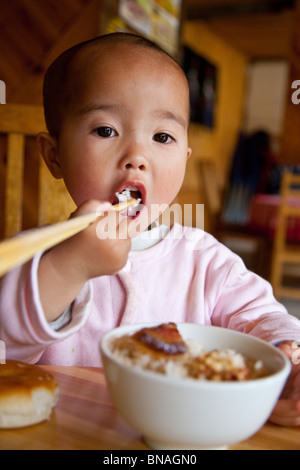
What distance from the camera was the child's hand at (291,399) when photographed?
20.5 inches

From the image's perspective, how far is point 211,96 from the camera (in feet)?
22.1

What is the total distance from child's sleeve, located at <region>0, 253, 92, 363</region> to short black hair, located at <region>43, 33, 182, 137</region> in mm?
390

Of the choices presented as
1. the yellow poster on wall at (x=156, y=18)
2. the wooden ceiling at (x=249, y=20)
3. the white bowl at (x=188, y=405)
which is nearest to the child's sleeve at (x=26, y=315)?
the white bowl at (x=188, y=405)

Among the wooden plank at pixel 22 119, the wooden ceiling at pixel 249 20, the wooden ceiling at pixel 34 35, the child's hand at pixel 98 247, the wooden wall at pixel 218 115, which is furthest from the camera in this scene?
the wooden wall at pixel 218 115

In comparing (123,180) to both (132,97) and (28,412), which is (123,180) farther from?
(28,412)

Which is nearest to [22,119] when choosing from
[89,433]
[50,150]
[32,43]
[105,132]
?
[50,150]

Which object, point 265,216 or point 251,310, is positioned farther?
point 265,216

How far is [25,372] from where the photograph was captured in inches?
21.9

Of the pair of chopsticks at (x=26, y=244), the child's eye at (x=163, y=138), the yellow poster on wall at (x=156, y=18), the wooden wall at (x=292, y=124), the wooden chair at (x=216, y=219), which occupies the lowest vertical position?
the wooden chair at (x=216, y=219)

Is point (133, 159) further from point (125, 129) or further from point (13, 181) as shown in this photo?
point (13, 181)

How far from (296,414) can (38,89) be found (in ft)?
7.51

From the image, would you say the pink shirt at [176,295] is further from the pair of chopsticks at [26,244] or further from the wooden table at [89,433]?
the pair of chopsticks at [26,244]

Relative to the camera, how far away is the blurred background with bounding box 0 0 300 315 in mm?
1650

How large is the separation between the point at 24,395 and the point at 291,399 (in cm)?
31
